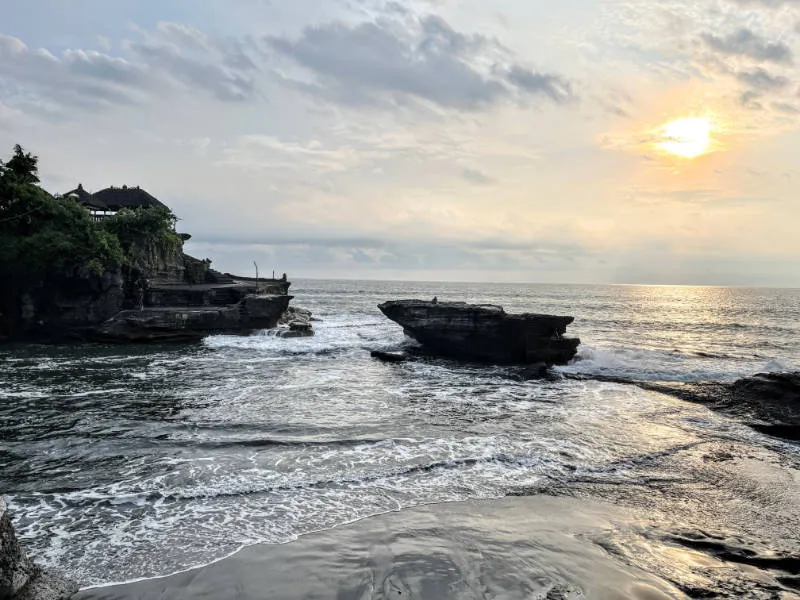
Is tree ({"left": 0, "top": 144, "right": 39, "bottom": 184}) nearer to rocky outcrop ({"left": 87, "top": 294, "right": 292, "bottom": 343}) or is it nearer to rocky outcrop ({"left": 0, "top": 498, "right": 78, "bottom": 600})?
rocky outcrop ({"left": 87, "top": 294, "right": 292, "bottom": 343})

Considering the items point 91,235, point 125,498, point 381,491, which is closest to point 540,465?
point 381,491

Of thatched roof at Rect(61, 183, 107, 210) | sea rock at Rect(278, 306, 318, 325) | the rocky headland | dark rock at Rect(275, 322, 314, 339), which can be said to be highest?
thatched roof at Rect(61, 183, 107, 210)

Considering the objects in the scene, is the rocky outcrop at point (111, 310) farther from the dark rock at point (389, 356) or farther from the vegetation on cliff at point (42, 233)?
the dark rock at point (389, 356)

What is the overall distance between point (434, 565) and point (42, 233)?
33.2 meters

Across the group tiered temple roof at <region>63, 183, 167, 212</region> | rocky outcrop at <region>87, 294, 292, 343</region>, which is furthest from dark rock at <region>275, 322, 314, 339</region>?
tiered temple roof at <region>63, 183, 167, 212</region>

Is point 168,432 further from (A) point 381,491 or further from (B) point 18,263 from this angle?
(B) point 18,263

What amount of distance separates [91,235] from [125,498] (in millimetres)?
28020

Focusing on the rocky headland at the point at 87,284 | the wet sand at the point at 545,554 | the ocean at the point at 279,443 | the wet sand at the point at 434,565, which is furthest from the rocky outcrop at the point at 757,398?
the rocky headland at the point at 87,284

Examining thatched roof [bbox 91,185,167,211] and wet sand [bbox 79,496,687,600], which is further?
thatched roof [bbox 91,185,167,211]

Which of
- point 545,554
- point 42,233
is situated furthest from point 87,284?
point 545,554

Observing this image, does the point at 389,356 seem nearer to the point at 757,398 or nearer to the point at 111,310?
the point at 757,398

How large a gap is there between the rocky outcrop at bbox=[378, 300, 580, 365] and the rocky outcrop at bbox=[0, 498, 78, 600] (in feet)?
75.8

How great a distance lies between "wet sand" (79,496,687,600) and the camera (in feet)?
21.5

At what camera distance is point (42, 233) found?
30.4 metres
